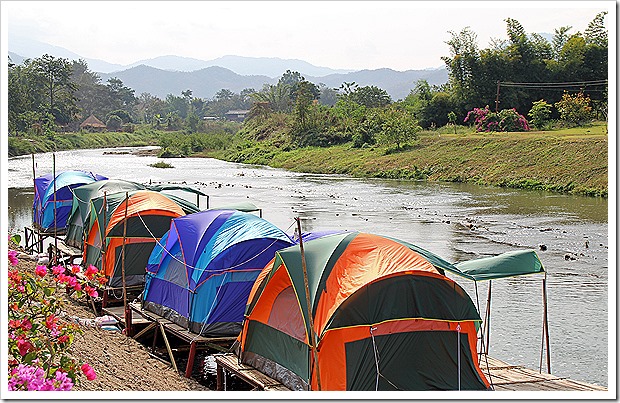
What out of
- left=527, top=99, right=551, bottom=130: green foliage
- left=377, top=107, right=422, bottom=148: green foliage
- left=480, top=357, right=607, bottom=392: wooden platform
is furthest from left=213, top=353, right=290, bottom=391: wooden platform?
left=527, top=99, right=551, bottom=130: green foliage

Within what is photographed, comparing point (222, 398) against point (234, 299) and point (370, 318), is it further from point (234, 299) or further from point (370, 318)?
point (234, 299)

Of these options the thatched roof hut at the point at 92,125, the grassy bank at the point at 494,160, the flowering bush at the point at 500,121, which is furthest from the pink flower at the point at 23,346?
the thatched roof hut at the point at 92,125

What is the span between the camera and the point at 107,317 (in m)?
11.7

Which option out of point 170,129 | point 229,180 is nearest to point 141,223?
point 229,180

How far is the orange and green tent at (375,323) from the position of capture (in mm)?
7234

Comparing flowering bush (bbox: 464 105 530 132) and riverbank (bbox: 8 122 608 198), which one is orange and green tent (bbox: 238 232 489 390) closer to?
riverbank (bbox: 8 122 608 198)

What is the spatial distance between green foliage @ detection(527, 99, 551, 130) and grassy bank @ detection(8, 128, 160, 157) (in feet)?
87.1

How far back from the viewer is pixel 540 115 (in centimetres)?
4141

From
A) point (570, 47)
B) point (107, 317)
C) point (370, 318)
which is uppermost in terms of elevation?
point (570, 47)

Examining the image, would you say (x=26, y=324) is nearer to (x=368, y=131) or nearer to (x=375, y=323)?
(x=375, y=323)

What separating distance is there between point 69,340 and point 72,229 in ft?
37.7

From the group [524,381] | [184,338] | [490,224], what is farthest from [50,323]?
[490,224]

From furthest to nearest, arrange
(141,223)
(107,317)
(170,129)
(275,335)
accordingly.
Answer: (170,129), (141,223), (107,317), (275,335)

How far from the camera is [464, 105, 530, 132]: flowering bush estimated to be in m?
41.4
